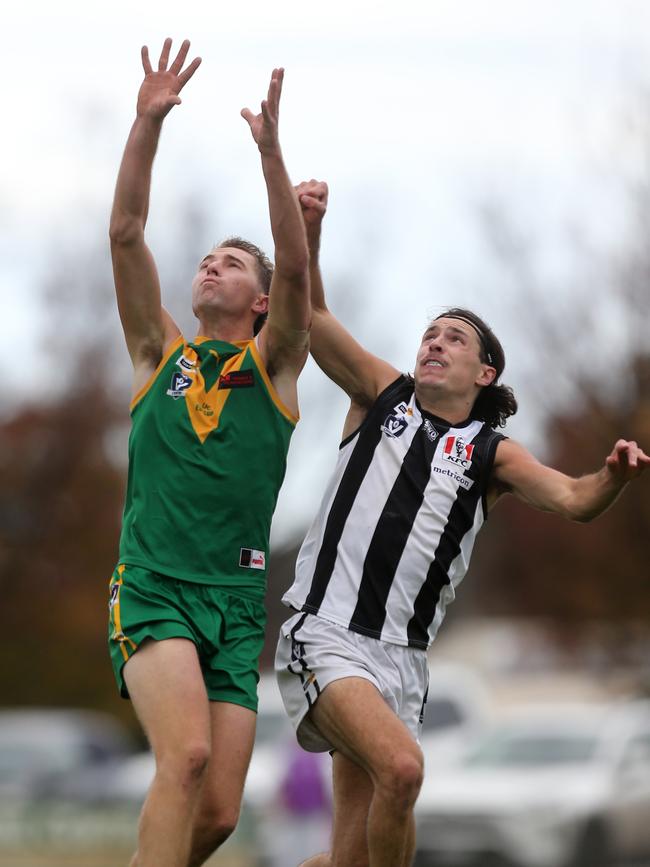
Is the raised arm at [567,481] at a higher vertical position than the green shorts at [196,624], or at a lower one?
higher

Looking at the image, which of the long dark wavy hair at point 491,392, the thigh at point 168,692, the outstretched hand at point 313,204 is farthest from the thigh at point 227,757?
the outstretched hand at point 313,204

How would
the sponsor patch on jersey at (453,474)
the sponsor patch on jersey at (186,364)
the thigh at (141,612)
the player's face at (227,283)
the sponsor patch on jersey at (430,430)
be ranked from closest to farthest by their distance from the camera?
the thigh at (141,612) < the sponsor patch on jersey at (186,364) < the player's face at (227,283) < the sponsor patch on jersey at (453,474) < the sponsor patch on jersey at (430,430)

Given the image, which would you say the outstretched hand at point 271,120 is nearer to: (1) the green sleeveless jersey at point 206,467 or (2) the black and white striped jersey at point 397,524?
(1) the green sleeveless jersey at point 206,467

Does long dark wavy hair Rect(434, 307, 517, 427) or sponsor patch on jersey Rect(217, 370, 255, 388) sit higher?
long dark wavy hair Rect(434, 307, 517, 427)

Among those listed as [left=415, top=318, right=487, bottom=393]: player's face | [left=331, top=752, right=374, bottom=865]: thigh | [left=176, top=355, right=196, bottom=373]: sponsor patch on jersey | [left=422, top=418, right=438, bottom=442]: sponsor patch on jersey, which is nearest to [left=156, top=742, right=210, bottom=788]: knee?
[left=331, top=752, right=374, bottom=865]: thigh

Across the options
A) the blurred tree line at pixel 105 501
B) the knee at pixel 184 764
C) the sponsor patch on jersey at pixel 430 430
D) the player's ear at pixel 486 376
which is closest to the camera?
the knee at pixel 184 764

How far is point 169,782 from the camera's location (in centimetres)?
595

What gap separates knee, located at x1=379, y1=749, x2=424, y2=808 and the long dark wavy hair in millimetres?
1901

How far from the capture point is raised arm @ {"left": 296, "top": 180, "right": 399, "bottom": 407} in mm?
7188

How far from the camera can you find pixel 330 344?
727cm

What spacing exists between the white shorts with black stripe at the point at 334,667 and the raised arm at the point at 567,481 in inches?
35.1

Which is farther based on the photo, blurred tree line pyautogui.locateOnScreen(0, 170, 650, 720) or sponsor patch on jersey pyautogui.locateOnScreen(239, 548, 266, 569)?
blurred tree line pyautogui.locateOnScreen(0, 170, 650, 720)

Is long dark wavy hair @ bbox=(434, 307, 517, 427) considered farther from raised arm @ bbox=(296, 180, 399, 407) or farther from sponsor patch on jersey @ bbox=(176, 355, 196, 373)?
sponsor patch on jersey @ bbox=(176, 355, 196, 373)

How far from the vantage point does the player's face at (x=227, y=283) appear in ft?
22.9
